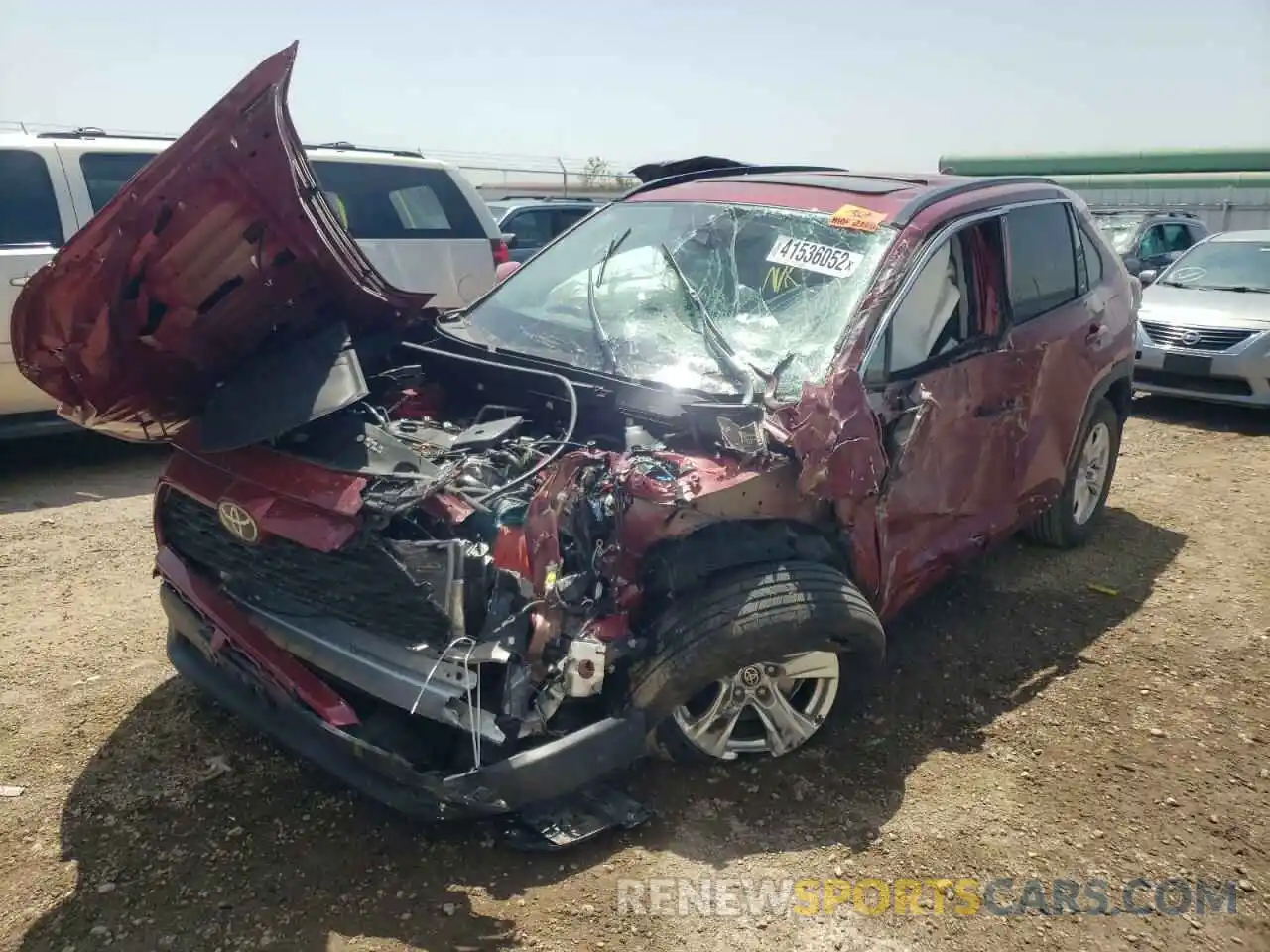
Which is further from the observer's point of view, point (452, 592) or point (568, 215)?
point (568, 215)

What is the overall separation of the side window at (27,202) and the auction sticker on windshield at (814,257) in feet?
15.5

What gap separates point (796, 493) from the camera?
2980mm

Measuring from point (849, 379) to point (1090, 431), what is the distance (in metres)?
2.47

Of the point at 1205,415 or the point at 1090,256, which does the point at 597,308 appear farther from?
the point at 1205,415

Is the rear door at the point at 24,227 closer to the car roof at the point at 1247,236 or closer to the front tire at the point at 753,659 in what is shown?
the front tire at the point at 753,659

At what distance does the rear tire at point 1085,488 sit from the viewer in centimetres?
483

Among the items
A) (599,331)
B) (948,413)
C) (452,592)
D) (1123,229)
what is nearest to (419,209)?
(599,331)

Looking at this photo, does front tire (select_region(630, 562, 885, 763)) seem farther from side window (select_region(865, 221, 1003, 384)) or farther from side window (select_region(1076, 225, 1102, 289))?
side window (select_region(1076, 225, 1102, 289))

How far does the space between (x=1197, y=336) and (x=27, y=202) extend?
8.82m

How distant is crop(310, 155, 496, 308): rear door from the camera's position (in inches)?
284

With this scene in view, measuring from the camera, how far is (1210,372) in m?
7.96

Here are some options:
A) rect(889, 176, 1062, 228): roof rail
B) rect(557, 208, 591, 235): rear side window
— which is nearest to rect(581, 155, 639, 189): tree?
rect(557, 208, 591, 235): rear side window

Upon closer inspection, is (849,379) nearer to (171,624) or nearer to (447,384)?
(447,384)

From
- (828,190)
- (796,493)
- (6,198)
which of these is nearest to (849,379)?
(796,493)
